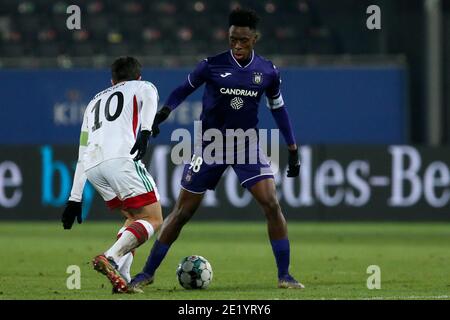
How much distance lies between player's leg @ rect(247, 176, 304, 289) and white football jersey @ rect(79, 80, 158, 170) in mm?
1225

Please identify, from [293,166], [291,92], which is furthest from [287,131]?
[291,92]

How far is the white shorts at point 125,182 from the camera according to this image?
385 inches

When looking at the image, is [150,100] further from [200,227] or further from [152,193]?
[200,227]

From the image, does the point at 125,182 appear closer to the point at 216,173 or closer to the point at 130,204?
the point at 130,204

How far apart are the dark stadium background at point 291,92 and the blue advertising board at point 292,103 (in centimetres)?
2

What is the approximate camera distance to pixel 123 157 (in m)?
9.78

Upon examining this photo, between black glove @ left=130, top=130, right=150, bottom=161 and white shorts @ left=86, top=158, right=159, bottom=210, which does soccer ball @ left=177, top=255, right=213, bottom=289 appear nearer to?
white shorts @ left=86, top=158, right=159, bottom=210

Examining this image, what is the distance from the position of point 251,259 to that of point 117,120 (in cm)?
461

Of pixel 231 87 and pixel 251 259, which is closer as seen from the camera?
pixel 231 87

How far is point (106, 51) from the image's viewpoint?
24359mm

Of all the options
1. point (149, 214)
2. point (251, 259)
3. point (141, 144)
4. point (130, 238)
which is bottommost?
point (251, 259)

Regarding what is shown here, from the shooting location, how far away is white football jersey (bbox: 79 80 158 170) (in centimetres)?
978

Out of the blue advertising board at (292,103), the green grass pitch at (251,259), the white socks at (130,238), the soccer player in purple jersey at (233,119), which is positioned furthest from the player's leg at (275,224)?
the blue advertising board at (292,103)
